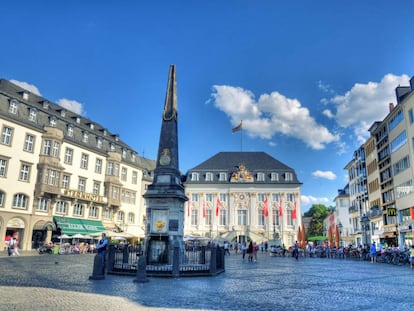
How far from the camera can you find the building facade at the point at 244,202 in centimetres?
6375

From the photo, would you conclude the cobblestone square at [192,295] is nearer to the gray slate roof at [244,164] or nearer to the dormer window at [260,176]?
the dormer window at [260,176]

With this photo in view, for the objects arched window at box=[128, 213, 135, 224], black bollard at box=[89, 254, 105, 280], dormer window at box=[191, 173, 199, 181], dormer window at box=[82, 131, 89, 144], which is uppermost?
dormer window at box=[82, 131, 89, 144]

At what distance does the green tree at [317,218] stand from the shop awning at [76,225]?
3523 inches

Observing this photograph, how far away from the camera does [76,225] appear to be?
41062mm

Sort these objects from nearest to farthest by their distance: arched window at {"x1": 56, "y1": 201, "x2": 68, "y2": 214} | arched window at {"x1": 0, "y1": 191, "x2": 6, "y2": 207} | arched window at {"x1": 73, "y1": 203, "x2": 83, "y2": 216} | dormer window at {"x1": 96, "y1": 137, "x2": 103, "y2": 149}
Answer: arched window at {"x1": 0, "y1": 191, "x2": 6, "y2": 207} < arched window at {"x1": 56, "y1": 201, "x2": 68, "y2": 214} < arched window at {"x1": 73, "y1": 203, "x2": 83, "y2": 216} < dormer window at {"x1": 96, "y1": 137, "x2": 103, "y2": 149}

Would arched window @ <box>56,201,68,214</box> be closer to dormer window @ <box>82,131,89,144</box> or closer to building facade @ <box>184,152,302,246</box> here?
dormer window @ <box>82,131,89,144</box>

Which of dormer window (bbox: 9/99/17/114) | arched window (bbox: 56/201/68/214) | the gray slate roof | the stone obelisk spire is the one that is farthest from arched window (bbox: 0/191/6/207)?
the gray slate roof

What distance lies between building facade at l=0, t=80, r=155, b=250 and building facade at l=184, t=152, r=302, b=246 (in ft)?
58.4

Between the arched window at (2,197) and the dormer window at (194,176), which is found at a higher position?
the dormer window at (194,176)

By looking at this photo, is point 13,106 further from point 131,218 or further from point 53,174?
point 131,218

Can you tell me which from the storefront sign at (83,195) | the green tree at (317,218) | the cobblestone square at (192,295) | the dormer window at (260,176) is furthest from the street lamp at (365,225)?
the green tree at (317,218)

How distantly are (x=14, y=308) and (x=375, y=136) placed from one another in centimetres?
5152

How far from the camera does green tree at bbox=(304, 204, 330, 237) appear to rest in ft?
382

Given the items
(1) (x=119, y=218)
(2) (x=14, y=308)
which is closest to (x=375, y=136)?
(1) (x=119, y=218)
